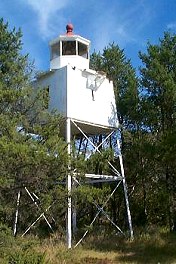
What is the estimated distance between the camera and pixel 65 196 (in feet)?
53.9

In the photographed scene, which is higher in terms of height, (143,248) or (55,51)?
(55,51)

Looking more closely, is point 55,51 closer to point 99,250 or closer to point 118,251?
point 99,250

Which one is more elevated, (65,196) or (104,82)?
(104,82)

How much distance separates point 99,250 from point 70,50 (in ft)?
31.1

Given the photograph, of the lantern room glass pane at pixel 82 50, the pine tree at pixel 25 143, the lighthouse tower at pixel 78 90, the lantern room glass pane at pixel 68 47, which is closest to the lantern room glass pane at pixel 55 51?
the lighthouse tower at pixel 78 90

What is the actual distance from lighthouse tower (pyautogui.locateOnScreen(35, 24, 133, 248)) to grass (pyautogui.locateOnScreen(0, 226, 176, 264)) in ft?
4.53

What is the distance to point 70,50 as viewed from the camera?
21.7 metres

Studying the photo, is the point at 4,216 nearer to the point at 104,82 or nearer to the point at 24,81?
the point at 24,81

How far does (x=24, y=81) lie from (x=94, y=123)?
4.49 metres

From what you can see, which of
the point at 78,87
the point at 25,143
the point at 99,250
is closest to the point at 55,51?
the point at 78,87

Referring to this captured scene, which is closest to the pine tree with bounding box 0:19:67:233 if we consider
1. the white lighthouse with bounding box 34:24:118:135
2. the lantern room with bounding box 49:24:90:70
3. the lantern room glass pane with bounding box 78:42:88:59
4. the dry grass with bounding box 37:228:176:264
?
the white lighthouse with bounding box 34:24:118:135

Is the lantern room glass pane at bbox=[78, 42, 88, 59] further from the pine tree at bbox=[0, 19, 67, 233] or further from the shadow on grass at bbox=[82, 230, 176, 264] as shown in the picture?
the shadow on grass at bbox=[82, 230, 176, 264]

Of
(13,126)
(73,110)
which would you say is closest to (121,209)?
(73,110)

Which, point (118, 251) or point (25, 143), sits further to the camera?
point (118, 251)
